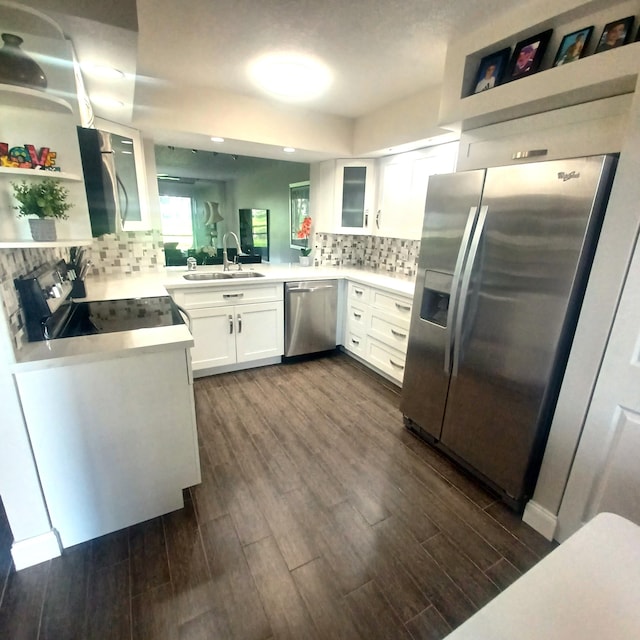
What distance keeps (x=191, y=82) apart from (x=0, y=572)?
119 inches

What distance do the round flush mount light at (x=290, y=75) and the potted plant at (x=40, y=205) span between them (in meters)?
1.50

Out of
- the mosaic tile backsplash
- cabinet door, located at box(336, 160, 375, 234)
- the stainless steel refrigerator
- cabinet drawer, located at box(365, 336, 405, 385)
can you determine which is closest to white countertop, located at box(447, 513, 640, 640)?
the stainless steel refrigerator

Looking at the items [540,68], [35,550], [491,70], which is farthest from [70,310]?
[540,68]

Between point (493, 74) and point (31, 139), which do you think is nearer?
point (31, 139)

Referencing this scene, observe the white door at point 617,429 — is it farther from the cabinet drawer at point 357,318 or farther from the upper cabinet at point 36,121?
the upper cabinet at point 36,121

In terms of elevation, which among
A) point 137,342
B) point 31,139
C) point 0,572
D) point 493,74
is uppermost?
point 493,74

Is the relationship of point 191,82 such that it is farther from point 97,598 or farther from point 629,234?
point 97,598

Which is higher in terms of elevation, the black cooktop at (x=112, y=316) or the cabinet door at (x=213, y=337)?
the black cooktop at (x=112, y=316)

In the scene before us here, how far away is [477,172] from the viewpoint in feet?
5.77

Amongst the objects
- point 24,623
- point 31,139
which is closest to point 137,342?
point 31,139

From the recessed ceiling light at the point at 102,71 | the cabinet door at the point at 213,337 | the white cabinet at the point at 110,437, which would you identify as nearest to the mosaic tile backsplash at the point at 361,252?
the cabinet door at the point at 213,337

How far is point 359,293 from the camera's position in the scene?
11.1 feet

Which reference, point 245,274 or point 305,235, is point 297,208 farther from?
point 245,274

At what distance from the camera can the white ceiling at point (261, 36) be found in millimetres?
1359
